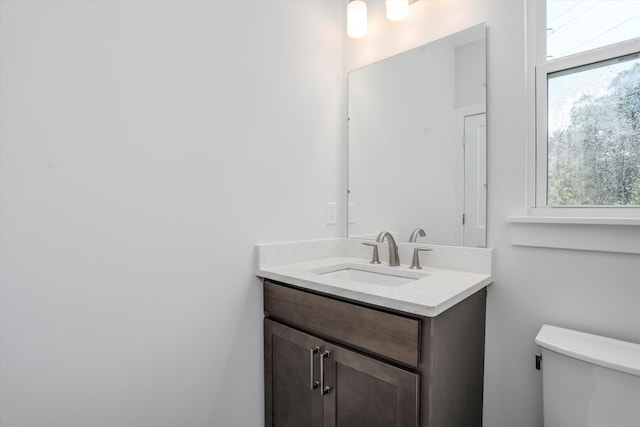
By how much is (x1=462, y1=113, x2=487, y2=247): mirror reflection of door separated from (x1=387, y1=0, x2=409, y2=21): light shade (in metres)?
A: 0.60

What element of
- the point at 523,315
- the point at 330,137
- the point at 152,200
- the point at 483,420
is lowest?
the point at 483,420

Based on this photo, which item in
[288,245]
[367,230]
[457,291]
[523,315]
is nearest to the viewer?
[457,291]

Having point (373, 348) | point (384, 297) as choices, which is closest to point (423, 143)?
point (384, 297)

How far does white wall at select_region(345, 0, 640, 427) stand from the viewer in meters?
1.13

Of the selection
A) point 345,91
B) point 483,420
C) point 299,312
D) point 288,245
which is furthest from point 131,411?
point 345,91

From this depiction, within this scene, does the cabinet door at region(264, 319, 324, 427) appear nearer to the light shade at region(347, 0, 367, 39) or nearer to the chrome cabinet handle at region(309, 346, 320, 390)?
the chrome cabinet handle at region(309, 346, 320, 390)

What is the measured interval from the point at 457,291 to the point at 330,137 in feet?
3.49

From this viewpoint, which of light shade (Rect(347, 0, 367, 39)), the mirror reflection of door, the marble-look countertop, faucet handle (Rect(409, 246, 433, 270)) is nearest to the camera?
the marble-look countertop

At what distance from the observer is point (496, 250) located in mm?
1320

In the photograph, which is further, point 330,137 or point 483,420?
point 330,137

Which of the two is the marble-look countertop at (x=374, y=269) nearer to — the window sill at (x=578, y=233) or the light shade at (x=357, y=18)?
the window sill at (x=578, y=233)

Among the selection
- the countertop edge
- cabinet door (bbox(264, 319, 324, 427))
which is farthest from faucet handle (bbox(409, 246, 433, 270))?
cabinet door (bbox(264, 319, 324, 427))

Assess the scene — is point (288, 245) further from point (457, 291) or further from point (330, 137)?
point (457, 291)

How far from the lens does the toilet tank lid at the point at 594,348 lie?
894 mm
